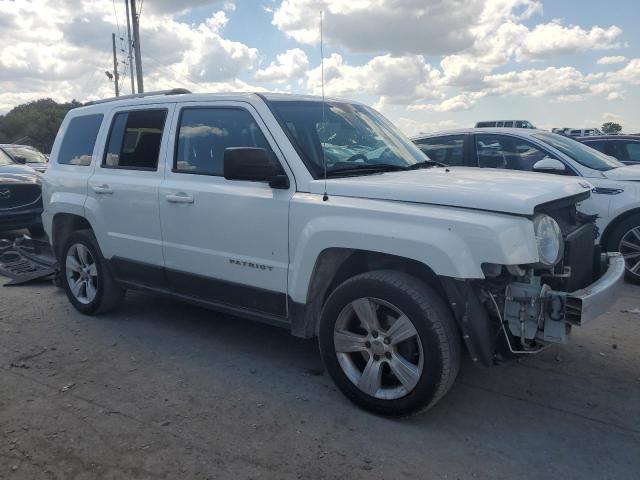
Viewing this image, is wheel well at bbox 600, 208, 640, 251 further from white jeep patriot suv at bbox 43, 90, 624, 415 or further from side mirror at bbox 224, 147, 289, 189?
side mirror at bbox 224, 147, 289, 189

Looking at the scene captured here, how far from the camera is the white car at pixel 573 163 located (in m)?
6.17

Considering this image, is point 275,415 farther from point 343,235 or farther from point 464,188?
point 464,188

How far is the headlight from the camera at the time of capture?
9.89 ft

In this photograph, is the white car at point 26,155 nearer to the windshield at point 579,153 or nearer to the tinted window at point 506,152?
the tinted window at point 506,152

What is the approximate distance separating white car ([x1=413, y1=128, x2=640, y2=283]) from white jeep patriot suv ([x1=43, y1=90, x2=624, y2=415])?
247cm

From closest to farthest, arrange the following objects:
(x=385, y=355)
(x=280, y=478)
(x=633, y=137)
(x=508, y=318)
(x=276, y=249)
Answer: (x=280, y=478) → (x=508, y=318) → (x=385, y=355) → (x=276, y=249) → (x=633, y=137)

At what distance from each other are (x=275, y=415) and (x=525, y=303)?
164 centimetres

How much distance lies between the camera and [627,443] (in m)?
3.05

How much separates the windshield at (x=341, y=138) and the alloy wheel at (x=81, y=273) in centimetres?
260

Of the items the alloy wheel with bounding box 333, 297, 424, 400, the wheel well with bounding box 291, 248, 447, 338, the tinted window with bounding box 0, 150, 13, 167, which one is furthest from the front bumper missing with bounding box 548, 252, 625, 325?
the tinted window with bounding box 0, 150, 13, 167

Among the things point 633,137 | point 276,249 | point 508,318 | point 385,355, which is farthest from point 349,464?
point 633,137

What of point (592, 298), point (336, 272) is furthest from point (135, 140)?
point (592, 298)

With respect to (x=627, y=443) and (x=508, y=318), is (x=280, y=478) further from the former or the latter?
(x=627, y=443)

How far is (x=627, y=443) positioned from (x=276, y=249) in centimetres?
236
